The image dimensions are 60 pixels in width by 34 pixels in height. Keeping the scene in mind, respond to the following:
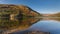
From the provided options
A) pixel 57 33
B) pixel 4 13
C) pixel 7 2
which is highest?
pixel 7 2

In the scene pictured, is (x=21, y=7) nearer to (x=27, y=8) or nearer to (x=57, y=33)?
(x=27, y=8)

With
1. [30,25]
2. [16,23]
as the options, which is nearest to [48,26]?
[30,25]

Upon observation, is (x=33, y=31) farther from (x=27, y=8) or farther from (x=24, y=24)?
(x=27, y=8)

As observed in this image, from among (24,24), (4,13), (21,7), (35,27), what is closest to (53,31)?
(35,27)

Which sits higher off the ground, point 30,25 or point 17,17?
point 17,17

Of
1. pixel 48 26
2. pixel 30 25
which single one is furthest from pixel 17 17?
pixel 48 26

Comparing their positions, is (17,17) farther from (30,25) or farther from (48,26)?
(48,26)

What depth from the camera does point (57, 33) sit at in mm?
2406

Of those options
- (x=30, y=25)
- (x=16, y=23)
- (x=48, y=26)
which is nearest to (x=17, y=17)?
(x=16, y=23)

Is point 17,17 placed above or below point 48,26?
above

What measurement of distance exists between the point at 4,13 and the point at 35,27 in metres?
0.54

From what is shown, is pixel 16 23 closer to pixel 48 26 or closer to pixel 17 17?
pixel 17 17

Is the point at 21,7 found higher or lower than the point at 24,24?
higher

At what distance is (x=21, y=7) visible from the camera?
2.50 meters
